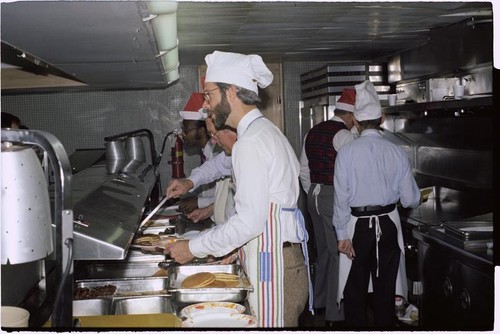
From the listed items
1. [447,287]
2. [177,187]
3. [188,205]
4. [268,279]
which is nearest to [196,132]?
[188,205]

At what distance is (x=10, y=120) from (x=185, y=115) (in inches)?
49.7

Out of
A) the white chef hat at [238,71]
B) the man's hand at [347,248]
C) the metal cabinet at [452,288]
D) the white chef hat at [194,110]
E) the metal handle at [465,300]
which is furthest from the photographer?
the white chef hat at [194,110]

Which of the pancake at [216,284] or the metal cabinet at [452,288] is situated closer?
the pancake at [216,284]

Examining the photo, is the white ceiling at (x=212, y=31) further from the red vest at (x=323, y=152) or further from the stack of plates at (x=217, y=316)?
the stack of plates at (x=217, y=316)

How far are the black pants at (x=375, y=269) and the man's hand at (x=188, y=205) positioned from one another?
4.60ft

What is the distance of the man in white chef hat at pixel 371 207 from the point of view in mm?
3672

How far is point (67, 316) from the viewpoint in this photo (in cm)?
165

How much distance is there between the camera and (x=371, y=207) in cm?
371

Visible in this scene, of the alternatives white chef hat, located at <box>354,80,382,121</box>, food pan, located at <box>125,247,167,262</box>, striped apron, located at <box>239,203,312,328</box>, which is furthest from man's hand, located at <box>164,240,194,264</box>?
white chef hat, located at <box>354,80,382,121</box>

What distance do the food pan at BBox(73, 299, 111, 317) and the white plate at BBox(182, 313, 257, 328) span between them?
418 mm

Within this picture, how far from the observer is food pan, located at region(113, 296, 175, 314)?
2.39 meters

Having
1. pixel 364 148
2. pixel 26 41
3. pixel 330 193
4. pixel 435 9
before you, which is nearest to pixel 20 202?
pixel 26 41

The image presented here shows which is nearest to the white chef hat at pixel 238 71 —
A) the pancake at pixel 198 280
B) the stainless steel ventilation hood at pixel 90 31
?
the stainless steel ventilation hood at pixel 90 31

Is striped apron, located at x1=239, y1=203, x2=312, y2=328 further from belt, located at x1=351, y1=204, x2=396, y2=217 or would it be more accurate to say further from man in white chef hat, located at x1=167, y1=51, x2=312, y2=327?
belt, located at x1=351, y1=204, x2=396, y2=217
